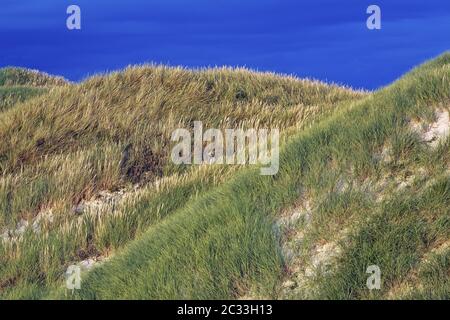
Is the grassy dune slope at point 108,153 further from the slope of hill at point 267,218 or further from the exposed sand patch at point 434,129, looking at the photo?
the exposed sand patch at point 434,129

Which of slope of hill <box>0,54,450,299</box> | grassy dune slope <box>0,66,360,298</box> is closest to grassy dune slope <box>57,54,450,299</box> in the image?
slope of hill <box>0,54,450,299</box>

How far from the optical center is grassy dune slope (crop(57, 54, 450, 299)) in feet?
26.9

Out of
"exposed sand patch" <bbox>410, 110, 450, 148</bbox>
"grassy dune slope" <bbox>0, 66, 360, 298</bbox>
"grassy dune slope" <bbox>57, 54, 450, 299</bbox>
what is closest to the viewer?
"grassy dune slope" <bbox>57, 54, 450, 299</bbox>

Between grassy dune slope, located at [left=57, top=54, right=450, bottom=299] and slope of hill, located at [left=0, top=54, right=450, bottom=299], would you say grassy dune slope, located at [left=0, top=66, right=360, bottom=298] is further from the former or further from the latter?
grassy dune slope, located at [left=57, top=54, right=450, bottom=299]

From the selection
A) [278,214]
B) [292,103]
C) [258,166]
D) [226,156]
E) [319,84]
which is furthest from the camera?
[319,84]

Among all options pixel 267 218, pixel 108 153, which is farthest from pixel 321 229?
pixel 108 153

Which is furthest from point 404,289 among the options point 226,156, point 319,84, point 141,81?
point 319,84

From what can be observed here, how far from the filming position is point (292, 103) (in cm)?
2009

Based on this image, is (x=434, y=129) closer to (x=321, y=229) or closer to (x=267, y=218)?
(x=321, y=229)

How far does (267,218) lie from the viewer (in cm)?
899

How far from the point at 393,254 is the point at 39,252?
584cm

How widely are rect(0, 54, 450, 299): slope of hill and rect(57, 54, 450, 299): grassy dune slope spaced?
16 mm

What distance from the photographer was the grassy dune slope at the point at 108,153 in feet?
38.1
